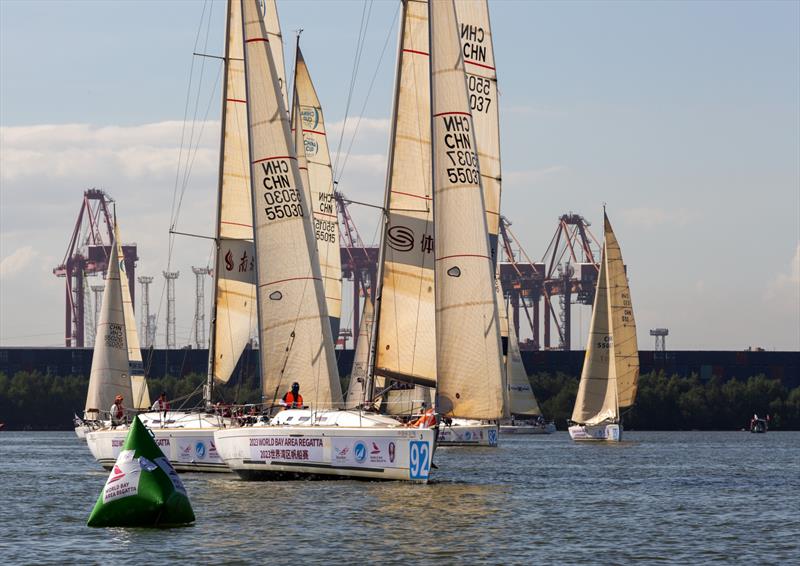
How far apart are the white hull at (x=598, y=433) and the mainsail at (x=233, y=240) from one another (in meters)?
38.5

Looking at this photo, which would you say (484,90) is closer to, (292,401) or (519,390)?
(292,401)

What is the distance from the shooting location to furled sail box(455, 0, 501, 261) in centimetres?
4584

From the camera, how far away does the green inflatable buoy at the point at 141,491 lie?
23750mm

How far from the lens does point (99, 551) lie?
21.8 meters

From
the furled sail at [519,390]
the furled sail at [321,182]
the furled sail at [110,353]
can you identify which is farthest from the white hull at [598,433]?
the furled sail at [321,182]

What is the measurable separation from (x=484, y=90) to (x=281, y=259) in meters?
14.4

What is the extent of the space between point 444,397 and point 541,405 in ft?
267

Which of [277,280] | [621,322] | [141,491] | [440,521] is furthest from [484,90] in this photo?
[621,322]

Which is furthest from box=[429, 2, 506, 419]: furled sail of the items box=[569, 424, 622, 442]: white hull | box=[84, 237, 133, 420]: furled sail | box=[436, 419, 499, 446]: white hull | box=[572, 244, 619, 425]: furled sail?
box=[569, 424, 622, 442]: white hull

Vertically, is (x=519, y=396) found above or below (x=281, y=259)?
above

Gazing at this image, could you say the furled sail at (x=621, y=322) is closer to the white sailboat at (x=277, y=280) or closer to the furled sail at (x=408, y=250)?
the white sailboat at (x=277, y=280)

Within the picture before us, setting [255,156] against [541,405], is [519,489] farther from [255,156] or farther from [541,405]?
[541,405]

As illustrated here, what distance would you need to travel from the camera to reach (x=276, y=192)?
34000 mm

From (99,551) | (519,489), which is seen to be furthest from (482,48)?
(99,551)
